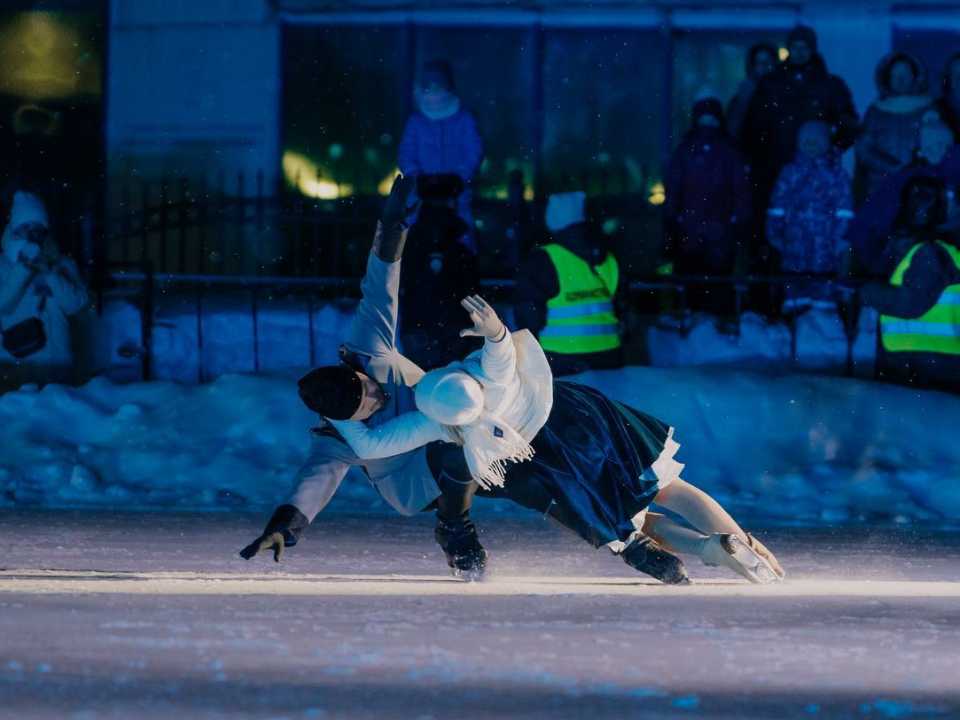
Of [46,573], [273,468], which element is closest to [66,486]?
[273,468]

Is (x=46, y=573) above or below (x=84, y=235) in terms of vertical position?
below

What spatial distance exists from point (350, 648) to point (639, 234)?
30.4 ft

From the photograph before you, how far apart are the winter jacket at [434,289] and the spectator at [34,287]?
→ 300 cm

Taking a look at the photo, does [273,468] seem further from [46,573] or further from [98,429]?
[46,573]

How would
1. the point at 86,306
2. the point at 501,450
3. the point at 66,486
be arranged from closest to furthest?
the point at 501,450, the point at 66,486, the point at 86,306

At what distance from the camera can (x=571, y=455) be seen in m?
6.17

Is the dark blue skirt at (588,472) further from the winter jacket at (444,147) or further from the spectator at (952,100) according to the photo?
the spectator at (952,100)

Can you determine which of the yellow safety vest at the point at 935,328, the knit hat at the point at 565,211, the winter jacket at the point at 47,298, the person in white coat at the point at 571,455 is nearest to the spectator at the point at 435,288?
the knit hat at the point at 565,211

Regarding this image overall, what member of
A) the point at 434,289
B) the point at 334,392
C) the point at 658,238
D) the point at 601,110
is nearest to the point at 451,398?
the point at 334,392

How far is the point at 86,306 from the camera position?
12.4m

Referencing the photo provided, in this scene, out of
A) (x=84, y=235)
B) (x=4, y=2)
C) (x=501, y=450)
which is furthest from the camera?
(x=4, y=2)

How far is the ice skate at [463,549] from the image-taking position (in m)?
6.34

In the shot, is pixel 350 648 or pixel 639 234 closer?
pixel 350 648

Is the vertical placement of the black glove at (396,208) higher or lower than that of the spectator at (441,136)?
lower
